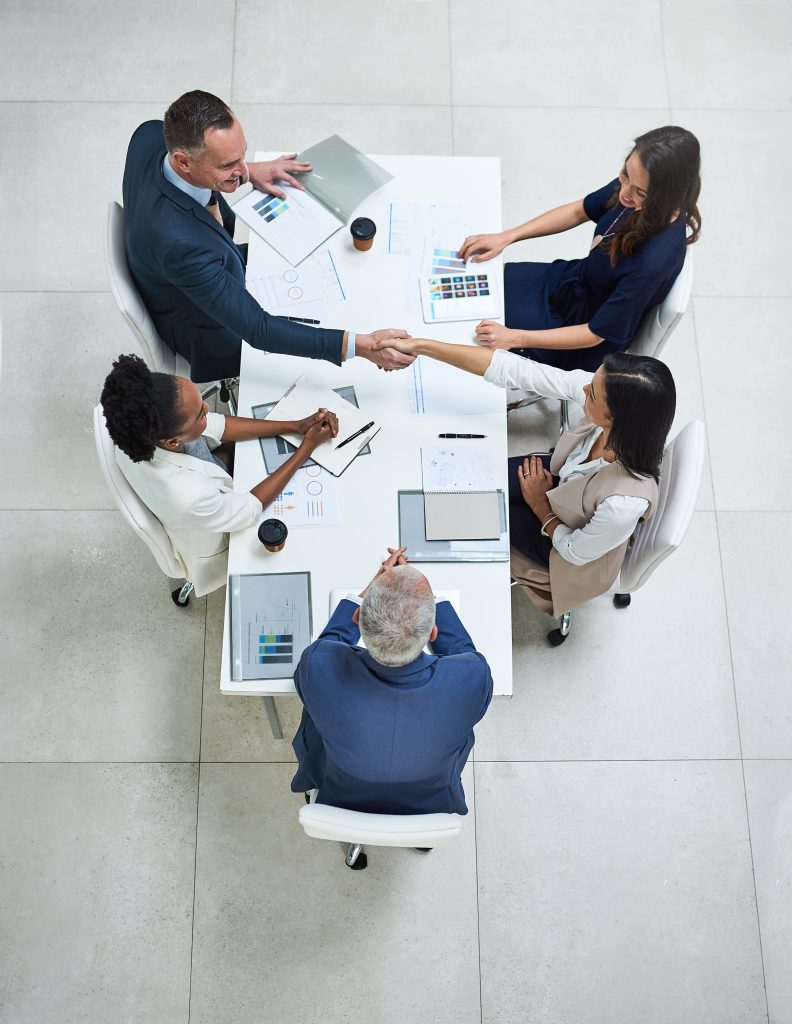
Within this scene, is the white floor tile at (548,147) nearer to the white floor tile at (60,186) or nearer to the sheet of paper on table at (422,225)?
the sheet of paper on table at (422,225)

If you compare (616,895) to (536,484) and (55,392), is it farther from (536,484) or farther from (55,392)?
(55,392)

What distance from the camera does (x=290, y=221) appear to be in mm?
2645

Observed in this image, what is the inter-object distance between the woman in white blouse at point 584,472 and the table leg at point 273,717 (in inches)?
34.1

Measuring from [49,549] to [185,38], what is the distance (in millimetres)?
2398

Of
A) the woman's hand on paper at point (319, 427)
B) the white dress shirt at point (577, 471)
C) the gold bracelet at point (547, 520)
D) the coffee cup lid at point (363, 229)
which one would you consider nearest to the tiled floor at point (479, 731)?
the gold bracelet at point (547, 520)

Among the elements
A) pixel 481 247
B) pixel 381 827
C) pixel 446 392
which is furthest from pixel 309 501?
pixel 481 247

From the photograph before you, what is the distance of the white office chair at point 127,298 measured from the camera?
2375 mm

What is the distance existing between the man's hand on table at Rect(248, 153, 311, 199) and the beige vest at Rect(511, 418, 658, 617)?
1.22 meters

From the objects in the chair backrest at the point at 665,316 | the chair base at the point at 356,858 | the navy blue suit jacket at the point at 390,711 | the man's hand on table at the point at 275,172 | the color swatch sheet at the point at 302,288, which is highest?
the man's hand on table at the point at 275,172

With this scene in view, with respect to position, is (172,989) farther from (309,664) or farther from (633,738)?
(633,738)

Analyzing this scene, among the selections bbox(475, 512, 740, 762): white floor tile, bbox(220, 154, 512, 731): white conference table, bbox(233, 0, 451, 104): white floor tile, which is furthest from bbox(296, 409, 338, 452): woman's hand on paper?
bbox(233, 0, 451, 104): white floor tile

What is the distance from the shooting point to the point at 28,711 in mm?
2900

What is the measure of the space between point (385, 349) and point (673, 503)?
89cm

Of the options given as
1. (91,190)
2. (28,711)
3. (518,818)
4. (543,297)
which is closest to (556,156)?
(543,297)
